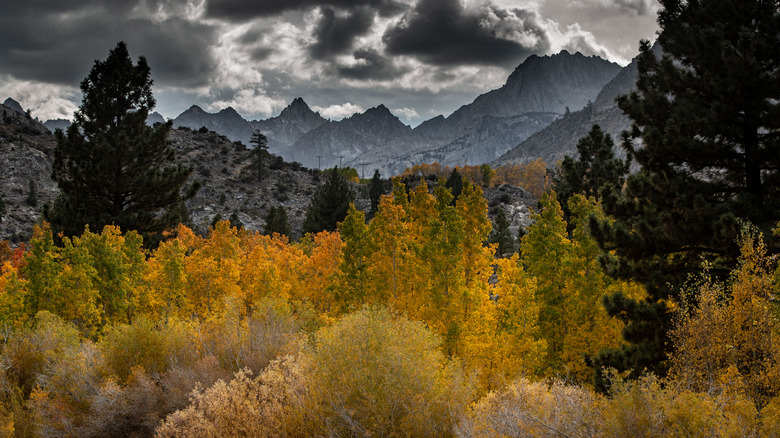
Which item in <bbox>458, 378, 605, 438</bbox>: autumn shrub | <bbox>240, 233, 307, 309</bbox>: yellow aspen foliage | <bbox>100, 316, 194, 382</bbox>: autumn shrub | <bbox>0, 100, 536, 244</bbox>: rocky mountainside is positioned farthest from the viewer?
<bbox>0, 100, 536, 244</bbox>: rocky mountainside

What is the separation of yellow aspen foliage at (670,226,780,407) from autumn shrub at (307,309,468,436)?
566 centimetres

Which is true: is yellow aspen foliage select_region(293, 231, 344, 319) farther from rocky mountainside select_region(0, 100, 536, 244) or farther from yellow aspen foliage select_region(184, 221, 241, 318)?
rocky mountainside select_region(0, 100, 536, 244)

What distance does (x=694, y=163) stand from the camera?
1333 centimetres

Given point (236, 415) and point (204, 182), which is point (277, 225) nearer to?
point (204, 182)

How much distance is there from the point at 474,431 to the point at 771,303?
7451mm

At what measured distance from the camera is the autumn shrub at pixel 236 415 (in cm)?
1109

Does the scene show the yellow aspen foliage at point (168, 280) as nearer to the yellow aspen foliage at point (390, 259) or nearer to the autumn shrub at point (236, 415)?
the yellow aspen foliage at point (390, 259)

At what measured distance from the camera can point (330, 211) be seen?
51.5 meters

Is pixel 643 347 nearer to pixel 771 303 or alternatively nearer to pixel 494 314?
pixel 771 303

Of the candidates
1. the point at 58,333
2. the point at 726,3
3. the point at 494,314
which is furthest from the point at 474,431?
the point at 58,333

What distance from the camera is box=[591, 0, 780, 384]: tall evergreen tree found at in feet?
39.2

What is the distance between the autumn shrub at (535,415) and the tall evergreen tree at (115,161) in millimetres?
23500

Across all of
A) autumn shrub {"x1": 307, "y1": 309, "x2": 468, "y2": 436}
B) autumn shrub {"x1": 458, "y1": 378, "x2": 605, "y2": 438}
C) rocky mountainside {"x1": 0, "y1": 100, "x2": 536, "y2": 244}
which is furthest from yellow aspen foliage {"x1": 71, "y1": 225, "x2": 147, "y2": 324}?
rocky mountainside {"x1": 0, "y1": 100, "x2": 536, "y2": 244}

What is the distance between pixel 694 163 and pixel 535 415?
9724 mm
